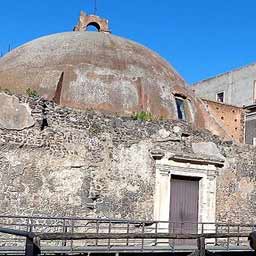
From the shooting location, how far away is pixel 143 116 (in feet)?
48.2

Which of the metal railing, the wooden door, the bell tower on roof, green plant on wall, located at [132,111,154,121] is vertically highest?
the bell tower on roof

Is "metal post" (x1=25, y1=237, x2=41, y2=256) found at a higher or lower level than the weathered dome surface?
lower

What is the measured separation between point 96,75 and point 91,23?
15.5ft

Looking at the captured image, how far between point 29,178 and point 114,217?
252 centimetres

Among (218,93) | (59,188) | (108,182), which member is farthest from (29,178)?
(218,93)

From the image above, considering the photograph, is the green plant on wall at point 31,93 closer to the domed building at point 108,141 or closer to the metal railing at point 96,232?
the domed building at point 108,141

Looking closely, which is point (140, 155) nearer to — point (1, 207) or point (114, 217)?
point (114, 217)

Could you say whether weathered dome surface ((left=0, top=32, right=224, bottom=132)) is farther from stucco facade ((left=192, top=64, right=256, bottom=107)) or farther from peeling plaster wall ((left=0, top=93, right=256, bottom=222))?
stucco facade ((left=192, top=64, right=256, bottom=107))

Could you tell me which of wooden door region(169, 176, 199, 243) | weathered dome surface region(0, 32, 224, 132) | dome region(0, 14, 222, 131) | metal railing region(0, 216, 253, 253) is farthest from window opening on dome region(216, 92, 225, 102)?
wooden door region(169, 176, 199, 243)

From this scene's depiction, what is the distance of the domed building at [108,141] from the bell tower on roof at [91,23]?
4.37 ft

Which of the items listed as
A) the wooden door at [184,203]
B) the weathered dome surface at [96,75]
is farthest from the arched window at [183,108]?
the wooden door at [184,203]

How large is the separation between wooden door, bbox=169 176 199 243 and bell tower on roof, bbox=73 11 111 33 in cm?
739

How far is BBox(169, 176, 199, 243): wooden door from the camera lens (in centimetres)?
1461

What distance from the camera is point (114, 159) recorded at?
13.5 metres
